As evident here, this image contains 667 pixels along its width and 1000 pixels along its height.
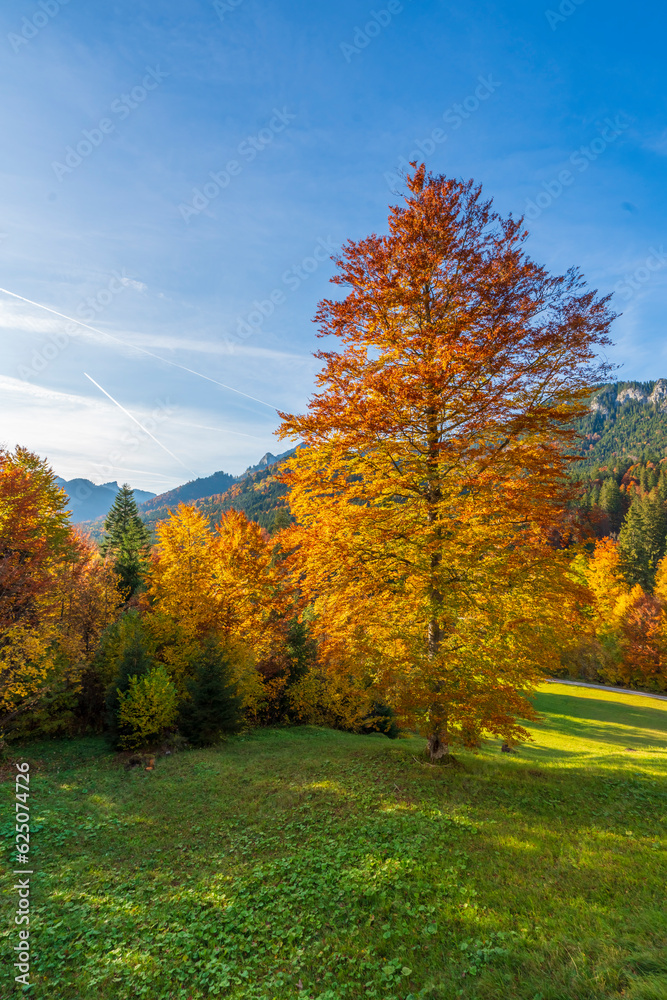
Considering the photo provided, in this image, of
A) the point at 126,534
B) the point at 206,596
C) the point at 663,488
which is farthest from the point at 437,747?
the point at 663,488

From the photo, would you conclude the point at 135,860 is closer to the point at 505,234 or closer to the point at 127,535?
the point at 505,234

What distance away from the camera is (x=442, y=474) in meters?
10.0

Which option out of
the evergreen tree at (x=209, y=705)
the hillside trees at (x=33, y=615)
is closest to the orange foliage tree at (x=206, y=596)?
the evergreen tree at (x=209, y=705)

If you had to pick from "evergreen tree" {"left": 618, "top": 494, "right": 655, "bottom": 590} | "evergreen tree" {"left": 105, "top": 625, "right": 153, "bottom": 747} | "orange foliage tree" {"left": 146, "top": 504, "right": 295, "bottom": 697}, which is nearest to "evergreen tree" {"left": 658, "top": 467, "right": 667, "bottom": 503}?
"evergreen tree" {"left": 618, "top": 494, "right": 655, "bottom": 590}

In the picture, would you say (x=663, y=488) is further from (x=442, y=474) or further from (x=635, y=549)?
(x=442, y=474)

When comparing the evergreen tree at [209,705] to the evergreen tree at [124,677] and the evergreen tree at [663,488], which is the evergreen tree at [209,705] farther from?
the evergreen tree at [663,488]

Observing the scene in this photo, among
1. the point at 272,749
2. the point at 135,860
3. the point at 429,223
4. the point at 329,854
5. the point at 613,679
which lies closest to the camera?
the point at 329,854

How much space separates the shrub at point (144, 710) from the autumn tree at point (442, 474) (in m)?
10.3

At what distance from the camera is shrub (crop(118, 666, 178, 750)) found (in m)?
16.3

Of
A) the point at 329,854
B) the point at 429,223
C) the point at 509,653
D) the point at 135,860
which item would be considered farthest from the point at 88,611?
the point at 429,223

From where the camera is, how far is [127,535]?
148 feet

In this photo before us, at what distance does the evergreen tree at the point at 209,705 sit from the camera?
1775 centimetres

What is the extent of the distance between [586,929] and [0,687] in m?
17.8

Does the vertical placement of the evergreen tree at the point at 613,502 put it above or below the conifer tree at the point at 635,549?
above
